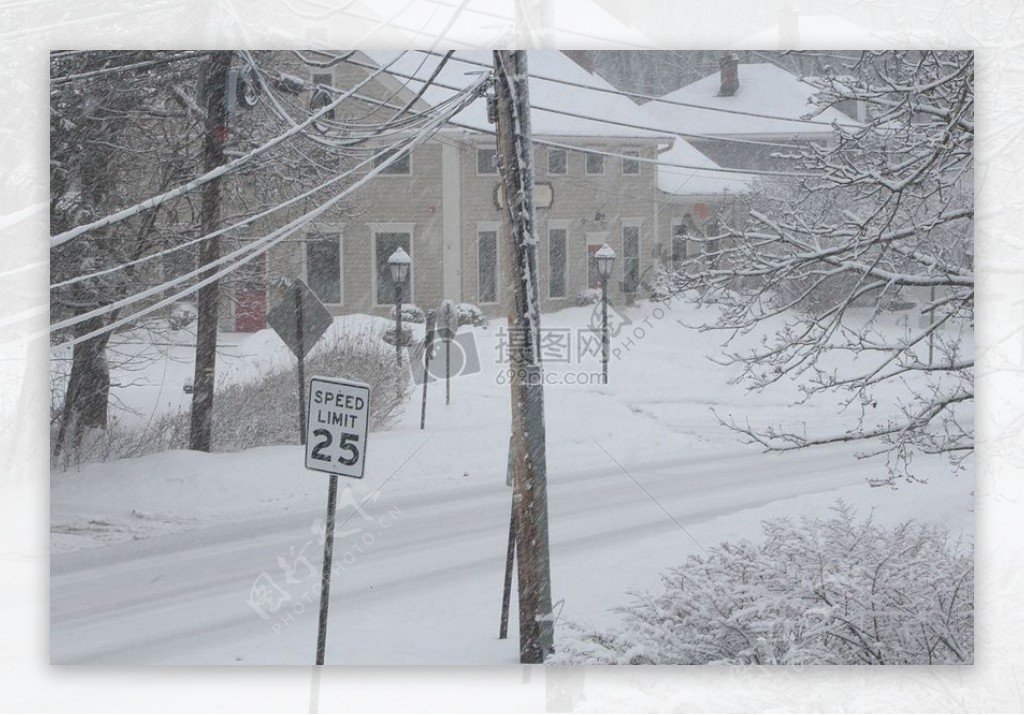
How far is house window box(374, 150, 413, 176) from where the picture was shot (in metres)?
7.13

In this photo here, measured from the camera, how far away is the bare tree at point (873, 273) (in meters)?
6.97

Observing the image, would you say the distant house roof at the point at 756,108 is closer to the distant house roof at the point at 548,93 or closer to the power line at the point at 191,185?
the distant house roof at the point at 548,93

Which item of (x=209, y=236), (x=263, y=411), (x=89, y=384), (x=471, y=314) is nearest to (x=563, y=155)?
(x=471, y=314)

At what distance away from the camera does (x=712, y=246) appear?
7.03m

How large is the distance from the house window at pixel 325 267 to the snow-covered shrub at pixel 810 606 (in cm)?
258

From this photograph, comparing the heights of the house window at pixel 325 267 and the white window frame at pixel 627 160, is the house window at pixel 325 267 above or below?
below

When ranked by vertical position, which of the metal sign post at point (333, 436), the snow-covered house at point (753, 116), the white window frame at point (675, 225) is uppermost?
the snow-covered house at point (753, 116)

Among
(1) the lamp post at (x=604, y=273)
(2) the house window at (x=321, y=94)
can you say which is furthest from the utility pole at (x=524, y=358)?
(2) the house window at (x=321, y=94)

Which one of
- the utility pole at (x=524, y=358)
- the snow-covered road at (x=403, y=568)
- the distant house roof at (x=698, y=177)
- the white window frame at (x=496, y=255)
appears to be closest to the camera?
the snow-covered road at (x=403, y=568)

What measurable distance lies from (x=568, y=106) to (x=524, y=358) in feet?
5.17

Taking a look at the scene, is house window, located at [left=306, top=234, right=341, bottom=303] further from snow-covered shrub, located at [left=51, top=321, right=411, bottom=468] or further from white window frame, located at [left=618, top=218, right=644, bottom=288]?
white window frame, located at [left=618, top=218, right=644, bottom=288]

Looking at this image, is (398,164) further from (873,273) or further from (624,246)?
(873,273)

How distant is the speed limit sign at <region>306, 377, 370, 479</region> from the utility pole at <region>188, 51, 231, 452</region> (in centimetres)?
86

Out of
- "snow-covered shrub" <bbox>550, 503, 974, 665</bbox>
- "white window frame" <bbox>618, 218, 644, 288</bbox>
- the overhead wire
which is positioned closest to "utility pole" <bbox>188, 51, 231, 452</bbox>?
the overhead wire
